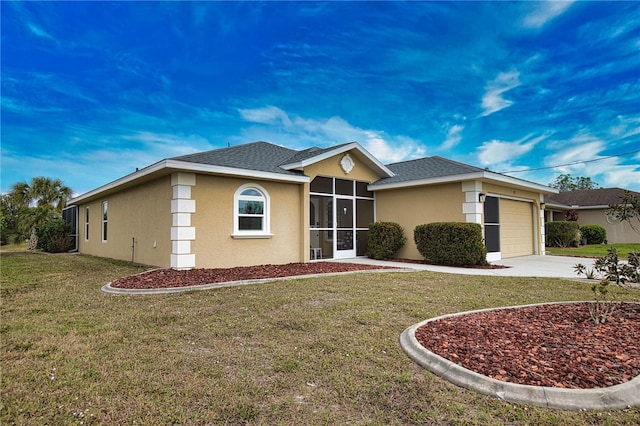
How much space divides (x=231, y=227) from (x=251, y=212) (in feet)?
2.71

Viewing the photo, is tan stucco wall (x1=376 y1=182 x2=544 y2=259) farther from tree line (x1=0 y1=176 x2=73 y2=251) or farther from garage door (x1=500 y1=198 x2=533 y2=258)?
tree line (x1=0 y1=176 x2=73 y2=251)

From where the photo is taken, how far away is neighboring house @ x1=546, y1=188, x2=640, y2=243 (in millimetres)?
23016

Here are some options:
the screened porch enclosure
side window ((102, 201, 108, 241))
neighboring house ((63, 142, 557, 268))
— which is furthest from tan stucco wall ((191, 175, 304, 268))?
side window ((102, 201, 108, 241))

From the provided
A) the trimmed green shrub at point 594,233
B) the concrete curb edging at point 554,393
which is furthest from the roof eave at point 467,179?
the trimmed green shrub at point 594,233

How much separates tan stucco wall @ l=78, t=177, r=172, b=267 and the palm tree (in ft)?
27.1

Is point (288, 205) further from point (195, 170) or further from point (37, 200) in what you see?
point (37, 200)

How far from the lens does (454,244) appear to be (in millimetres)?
10828

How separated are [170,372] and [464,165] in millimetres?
12586

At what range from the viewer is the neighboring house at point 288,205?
9359 mm

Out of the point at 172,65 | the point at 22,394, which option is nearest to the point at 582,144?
the point at 172,65

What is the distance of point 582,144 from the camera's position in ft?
68.5

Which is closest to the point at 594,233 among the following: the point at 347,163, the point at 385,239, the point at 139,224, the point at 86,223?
the point at 385,239

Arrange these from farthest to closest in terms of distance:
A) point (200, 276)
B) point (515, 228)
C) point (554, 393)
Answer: point (515, 228) → point (200, 276) → point (554, 393)

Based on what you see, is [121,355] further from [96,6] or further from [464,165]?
[464,165]
